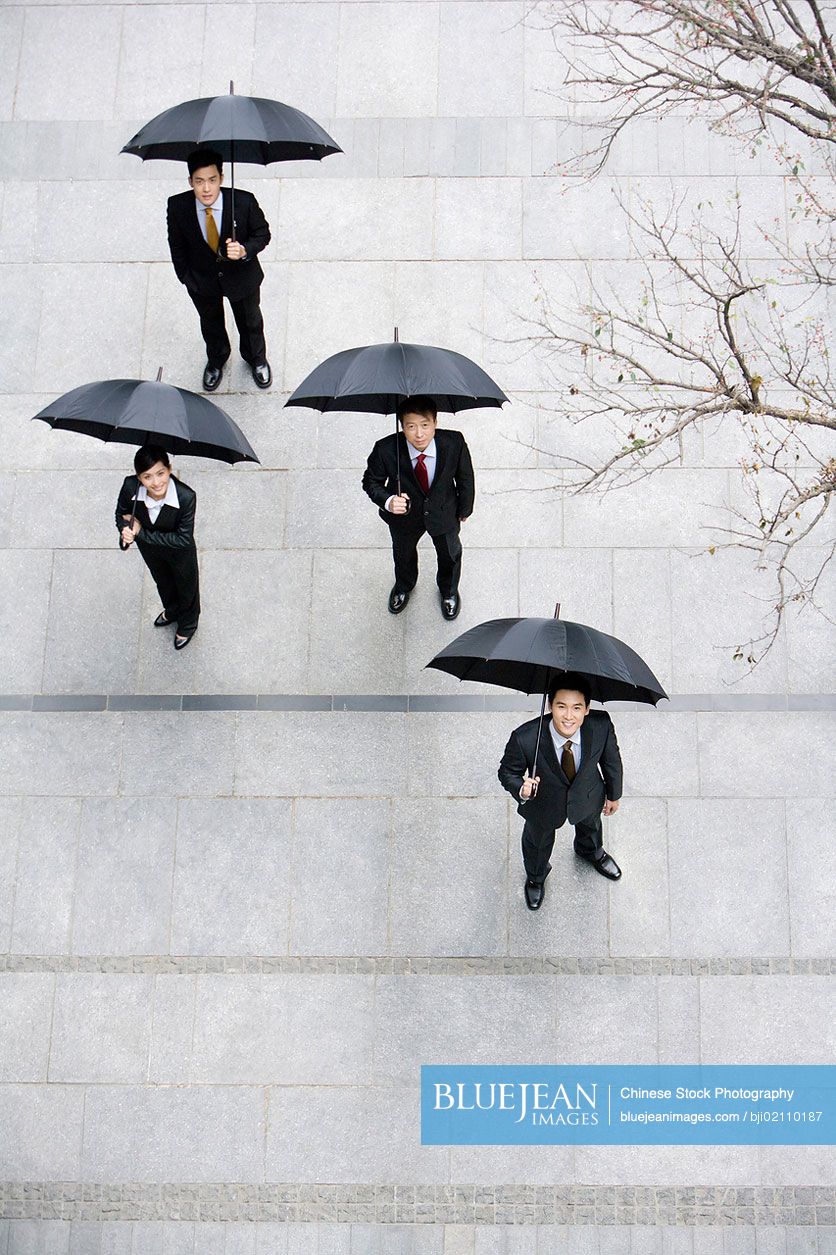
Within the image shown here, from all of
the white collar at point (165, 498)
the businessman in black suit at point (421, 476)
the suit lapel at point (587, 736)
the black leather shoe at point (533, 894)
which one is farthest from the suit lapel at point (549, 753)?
the white collar at point (165, 498)

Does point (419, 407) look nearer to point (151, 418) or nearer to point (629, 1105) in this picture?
point (151, 418)

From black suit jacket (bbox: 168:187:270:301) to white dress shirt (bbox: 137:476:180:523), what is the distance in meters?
1.78

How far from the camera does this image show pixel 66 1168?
8156 mm

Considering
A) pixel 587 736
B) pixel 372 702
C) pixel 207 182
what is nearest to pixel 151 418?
pixel 207 182

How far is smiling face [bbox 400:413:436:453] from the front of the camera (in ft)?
24.7

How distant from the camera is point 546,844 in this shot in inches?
313

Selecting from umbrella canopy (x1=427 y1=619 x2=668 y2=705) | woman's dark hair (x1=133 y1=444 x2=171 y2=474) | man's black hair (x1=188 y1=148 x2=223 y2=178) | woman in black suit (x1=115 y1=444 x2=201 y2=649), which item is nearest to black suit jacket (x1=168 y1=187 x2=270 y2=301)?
man's black hair (x1=188 y1=148 x2=223 y2=178)

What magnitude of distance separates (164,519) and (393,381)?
164 cm

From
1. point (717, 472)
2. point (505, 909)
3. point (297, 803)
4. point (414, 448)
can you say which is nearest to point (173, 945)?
point (297, 803)

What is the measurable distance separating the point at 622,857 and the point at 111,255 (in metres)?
6.18

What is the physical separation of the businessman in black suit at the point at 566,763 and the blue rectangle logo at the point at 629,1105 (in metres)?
1.78

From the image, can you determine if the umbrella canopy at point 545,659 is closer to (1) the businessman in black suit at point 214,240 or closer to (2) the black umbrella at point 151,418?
(2) the black umbrella at point 151,418

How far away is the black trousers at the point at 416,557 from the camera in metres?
8.40

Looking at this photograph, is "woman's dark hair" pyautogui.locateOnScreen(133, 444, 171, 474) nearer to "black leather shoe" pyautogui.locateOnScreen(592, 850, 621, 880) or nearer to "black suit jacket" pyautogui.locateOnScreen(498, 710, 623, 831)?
"black suit jacket" pyautogui.locateOnScreen(498, 710, 623, 831)
